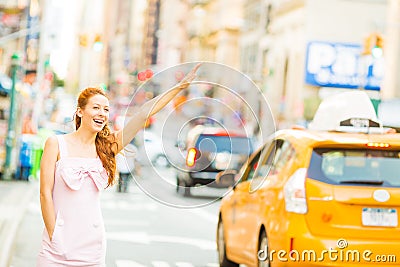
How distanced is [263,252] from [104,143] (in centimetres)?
432

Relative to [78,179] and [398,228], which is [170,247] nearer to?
[398,228]

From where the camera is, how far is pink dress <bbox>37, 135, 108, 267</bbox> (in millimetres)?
5961

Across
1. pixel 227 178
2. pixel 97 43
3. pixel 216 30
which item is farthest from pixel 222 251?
pixel 216 30

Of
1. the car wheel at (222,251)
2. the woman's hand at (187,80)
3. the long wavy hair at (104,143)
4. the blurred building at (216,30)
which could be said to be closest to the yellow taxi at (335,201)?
the car wheel at (222,251)

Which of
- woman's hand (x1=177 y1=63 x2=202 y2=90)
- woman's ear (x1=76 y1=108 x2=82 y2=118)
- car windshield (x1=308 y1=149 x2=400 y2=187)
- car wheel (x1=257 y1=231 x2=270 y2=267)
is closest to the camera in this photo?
woman's ear (x1=76 y1=108 x2=82 y2=118)

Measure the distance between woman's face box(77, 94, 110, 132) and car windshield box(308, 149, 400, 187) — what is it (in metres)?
3.76

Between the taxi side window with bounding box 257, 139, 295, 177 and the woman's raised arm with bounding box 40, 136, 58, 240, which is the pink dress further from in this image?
the taxi side window with bounding box 257, 139, 295, 177

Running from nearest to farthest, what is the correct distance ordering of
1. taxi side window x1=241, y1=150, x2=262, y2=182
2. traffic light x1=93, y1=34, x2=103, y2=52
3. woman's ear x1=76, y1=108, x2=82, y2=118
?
1. woman's ear x1=76, y1=108, x2=82, y2=118
2. taxi side window x1=241, y1=150, x2=262, y2=182
3. traffic light x1=93, y1=34, x2=103, y2=52

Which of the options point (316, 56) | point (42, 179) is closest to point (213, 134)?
point (42, 179)

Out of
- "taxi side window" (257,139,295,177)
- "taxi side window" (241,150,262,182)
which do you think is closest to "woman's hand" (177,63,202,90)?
"taxi side window" (257,139,295,177)

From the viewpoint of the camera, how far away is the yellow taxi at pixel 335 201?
942 centimetres

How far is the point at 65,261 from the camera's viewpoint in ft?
19.6

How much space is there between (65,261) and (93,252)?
15 cm

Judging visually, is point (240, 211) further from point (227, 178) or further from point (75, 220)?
point (75, 220)
